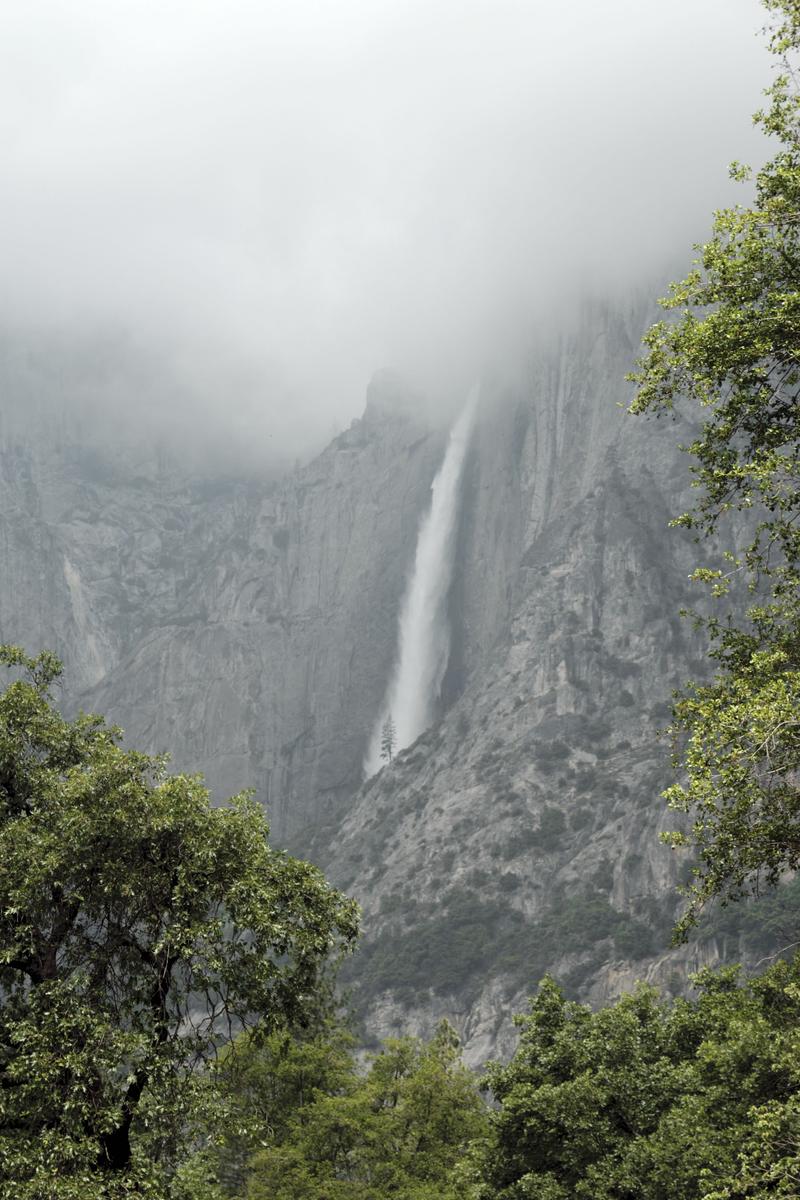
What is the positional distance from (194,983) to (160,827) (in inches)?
119

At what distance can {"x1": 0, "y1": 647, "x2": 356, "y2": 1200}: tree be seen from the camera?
15078 millimetres

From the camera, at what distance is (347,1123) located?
34719mm

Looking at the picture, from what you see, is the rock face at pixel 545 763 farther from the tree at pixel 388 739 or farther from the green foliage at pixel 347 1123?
the green foliage at pixel 347 1123

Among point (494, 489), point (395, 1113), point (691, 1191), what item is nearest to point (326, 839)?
point (494, 489)

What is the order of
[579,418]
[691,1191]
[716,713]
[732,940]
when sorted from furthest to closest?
[579,418], [732,940], [691,1191], [716,713]

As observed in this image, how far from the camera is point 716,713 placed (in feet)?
46.7

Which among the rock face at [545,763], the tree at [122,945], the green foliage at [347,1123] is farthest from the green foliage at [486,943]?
the tree at [122,945]

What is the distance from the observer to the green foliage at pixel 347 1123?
33281 mm

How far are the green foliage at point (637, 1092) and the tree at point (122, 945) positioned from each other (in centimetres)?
951

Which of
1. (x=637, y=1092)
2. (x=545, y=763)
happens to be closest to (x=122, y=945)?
(x=637, y=1092)

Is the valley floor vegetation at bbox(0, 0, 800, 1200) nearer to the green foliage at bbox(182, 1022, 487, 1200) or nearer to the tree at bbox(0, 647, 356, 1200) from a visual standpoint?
the tree at bbox(0, 647, 356, 1200)

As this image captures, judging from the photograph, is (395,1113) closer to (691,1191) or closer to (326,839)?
(691,1191)

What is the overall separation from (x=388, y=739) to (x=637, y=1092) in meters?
164

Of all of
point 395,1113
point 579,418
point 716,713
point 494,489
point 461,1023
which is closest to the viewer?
point 716,713
